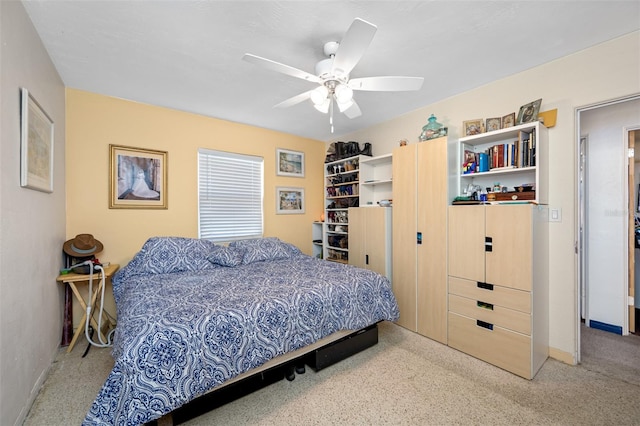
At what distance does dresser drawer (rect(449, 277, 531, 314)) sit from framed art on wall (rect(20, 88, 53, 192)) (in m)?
3.40

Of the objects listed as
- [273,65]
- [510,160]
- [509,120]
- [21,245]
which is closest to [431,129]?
[509,120]

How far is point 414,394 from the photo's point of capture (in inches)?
75.2

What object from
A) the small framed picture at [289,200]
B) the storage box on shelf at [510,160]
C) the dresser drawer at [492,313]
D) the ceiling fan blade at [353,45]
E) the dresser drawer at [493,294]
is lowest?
the dresser drawer at [492,313]

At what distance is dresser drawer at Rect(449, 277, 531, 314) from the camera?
7.06 feet

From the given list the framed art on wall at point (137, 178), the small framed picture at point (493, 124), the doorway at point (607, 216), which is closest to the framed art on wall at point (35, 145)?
the framed art on wall at point (137, 178)

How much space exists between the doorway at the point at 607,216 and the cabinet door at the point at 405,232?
169 centimetres

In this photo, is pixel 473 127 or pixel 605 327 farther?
pixel 605 327

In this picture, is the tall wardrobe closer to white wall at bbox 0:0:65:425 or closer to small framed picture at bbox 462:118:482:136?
small framed picture at bbox 462:118:482:136

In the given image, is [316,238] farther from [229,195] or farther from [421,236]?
[421,236]

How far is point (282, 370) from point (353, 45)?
2.29 meters

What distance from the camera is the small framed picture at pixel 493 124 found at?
2604 millimetres

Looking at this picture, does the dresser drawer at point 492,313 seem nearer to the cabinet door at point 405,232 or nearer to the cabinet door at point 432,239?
the cabinet door at point 432,239

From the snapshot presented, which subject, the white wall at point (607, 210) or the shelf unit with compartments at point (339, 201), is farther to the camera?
the shelf unit with compartments at point (339, 201)

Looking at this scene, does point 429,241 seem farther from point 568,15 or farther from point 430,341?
point 568,15
